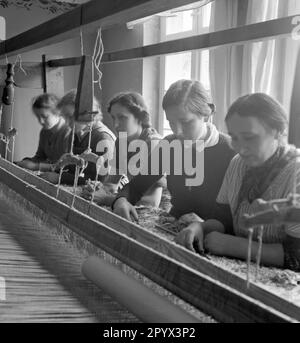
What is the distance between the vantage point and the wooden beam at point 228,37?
1325 millimetres

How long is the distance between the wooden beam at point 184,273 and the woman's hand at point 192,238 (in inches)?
6.8

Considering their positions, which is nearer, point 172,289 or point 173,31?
point 172,289

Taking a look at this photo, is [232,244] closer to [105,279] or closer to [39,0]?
[105,279]

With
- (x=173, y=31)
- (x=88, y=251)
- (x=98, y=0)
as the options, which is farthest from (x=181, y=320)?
(x=173, y=31)

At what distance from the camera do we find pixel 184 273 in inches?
27.6

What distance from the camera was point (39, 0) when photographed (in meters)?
4.84

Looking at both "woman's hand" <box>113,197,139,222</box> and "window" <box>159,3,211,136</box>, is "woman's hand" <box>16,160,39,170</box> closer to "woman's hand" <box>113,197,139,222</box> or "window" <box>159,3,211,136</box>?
"woman's hand" <box>113,197,139,222</box>

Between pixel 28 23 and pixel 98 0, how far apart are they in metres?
4.06

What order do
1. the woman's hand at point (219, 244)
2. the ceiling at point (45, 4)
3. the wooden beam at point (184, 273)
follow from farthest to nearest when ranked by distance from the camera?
the ceiling at point (45, 4) → the woman's hand at point (219, 244) → the wooden beam at point (184, 273)

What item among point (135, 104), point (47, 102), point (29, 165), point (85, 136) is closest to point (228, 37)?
point (135, 104)

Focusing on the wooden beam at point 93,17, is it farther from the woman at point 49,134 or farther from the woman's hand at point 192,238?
the woman at point 49,134

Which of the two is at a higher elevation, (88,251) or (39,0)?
(39,0)
